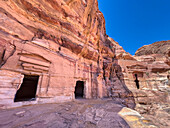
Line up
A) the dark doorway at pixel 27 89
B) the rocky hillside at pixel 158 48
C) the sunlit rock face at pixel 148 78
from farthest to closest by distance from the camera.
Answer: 1. the rocky hillside at pixel 158 48
2. the sunlit rock face at pixel 148 78
3. the dark doorway at pixel 27 89

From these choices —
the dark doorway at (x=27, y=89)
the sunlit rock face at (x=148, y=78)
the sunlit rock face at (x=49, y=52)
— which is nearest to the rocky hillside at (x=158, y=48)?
the sunlit rock face at (x=148, y=78)

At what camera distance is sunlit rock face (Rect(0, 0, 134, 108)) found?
3.71 meters

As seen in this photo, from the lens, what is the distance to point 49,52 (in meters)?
5.24

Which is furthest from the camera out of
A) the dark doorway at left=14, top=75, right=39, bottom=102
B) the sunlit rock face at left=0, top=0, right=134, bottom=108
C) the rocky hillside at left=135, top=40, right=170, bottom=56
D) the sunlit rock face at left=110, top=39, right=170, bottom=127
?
the rocky hillside at left=135, top=40, right=170, bottom=56

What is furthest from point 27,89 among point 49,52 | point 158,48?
point 158,48

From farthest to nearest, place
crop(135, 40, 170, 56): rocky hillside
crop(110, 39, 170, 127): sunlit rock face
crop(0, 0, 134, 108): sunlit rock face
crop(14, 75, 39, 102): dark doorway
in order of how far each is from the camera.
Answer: crop(135, 40, 170, 56): rocky hillside, crop(110, 39, 170, 127): sunlit rock face, crop(14, 75, 39, 102): dark doorway, crop(0, 0, 134, 108): sunlit rock face

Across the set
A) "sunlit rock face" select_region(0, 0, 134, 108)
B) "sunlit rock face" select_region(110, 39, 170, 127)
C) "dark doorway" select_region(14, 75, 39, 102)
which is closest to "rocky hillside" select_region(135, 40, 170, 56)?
"sunlit rock face" select_region(110, 39, 170, 127)

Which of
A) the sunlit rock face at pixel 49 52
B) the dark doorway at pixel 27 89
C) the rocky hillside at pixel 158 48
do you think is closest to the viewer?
the sunlit rock face at pixel 49 52

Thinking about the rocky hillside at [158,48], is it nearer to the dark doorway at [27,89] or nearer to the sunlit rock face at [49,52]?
the sunlit rock face at [49,52]

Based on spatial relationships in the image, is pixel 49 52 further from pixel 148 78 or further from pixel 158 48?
pixel 158 48

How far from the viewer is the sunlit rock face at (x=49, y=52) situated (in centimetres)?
371

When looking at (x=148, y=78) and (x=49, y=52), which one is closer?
(x=49, y=52)

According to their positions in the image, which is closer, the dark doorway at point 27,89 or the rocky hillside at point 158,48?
the dark doorway at point 27,89

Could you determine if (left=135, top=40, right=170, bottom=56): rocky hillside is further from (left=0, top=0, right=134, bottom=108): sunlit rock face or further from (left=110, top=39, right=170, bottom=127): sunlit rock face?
(left=0, top=0, right=134, bottom=108): sunlit rock face
